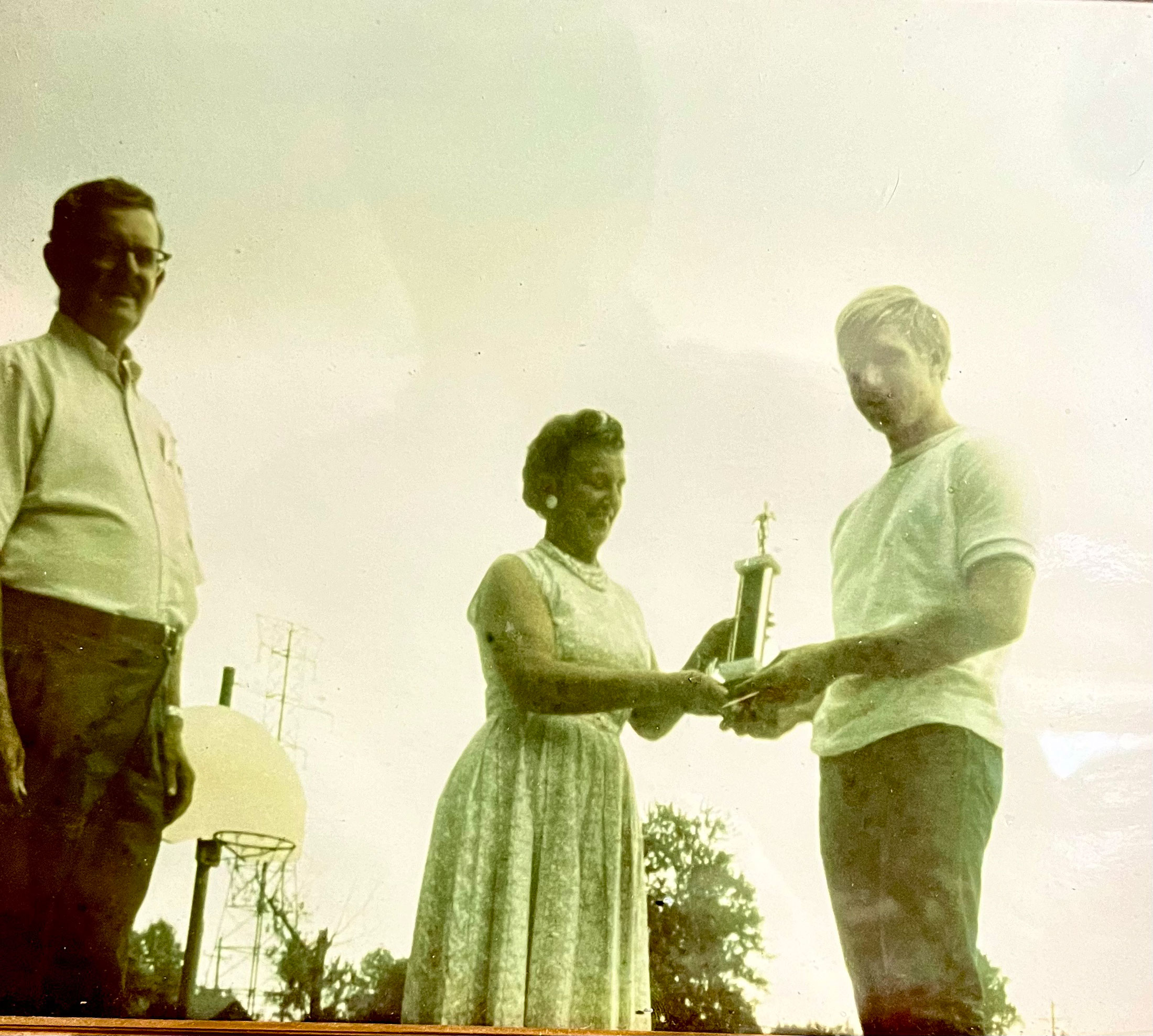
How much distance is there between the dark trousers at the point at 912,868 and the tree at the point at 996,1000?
0.02 meters

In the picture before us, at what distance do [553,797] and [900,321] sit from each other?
170 cm

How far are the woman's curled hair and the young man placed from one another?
68 cm

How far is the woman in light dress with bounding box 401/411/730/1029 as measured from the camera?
343 cm

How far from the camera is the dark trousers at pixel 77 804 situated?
333 cm

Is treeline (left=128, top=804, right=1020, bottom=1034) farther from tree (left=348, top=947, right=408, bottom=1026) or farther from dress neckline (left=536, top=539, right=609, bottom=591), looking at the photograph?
dress neckline (left=536, top=539, right=609, bottom=591)

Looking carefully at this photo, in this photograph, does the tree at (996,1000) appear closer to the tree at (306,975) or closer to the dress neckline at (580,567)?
the dress neckline at (580,567)

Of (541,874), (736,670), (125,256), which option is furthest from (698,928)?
(125,256)

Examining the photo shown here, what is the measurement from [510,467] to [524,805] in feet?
3.10

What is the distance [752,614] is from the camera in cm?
385

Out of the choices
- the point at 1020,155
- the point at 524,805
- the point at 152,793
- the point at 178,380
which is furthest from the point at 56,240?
the point at 1020,155

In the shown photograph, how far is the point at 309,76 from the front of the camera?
168 inches

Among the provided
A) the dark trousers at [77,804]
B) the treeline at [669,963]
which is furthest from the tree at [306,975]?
the dark trousers at [77,804]

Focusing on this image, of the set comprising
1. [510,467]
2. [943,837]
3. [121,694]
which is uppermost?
[510,467]

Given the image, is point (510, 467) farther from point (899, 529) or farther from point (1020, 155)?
point (1020, 155)
